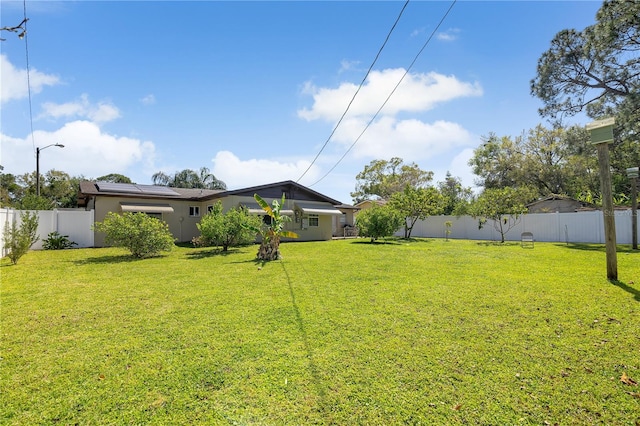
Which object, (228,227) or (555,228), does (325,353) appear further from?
(555,228)

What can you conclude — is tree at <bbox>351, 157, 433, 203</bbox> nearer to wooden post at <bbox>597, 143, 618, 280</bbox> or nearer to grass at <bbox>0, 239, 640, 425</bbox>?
wooden post at <bbox>597, 143, 618, 280</bbox>

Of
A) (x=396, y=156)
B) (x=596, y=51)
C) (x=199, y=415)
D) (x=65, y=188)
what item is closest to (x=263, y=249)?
(x=199, y=415)

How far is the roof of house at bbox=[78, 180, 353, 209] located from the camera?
61.0 ft

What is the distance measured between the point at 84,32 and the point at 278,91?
671 centimetres

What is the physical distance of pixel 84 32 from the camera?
31.8ft

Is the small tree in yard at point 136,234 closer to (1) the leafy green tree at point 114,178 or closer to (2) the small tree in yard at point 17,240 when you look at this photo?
(2) the small tree in yard at point 17,240

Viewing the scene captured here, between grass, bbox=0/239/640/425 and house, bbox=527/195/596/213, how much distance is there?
21460mm

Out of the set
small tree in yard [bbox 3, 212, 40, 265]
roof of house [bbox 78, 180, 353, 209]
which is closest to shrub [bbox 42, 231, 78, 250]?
roof of house [bbox 78, 180, 353, 209]

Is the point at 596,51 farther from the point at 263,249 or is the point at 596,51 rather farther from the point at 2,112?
the point at 2,112

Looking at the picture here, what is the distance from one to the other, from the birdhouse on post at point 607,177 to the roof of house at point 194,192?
17.6m

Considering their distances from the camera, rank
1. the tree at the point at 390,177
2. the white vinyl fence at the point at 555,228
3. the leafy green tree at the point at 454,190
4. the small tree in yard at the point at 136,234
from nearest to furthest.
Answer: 1. the small tree in yard at the point at 136,234
2. the white vinyl fence at the point at 555,228
3. the leafy green tree at the point at 454,190
4. the tree at the point at 390,177

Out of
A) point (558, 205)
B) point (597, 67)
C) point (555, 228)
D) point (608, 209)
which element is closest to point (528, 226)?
point (555, 228)

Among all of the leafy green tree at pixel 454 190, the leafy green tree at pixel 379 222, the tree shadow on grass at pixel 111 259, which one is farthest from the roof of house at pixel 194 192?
the leafy green tree at pixel 454 190

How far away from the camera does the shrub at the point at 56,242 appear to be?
16.3 meters
